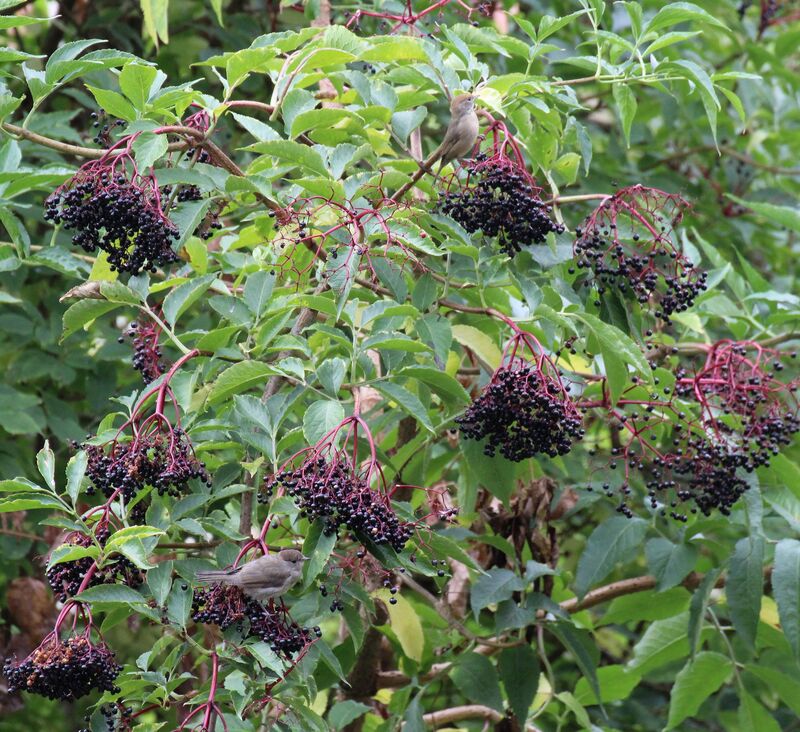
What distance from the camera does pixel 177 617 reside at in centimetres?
202

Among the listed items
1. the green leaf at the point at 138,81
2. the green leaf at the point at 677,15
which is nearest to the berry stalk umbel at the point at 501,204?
the green leaf at the point at 677,15

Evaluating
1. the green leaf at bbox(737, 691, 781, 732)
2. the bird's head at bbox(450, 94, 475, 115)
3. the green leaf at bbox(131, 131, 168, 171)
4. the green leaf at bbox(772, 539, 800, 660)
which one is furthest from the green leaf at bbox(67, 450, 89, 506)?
the green leaf at bbox(737, 691, 781, 732)

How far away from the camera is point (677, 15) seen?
2.49 m

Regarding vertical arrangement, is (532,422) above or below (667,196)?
below

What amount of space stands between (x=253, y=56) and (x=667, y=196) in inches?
37.0

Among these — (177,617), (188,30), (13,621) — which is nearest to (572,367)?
(177,617)

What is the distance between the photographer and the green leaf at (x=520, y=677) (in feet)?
9.10

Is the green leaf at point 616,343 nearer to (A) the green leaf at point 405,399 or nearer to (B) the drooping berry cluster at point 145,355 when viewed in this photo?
(A) the green leaf at point 405,399

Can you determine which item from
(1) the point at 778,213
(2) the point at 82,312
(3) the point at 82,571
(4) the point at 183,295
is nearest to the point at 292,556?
(3) the point at 82,571

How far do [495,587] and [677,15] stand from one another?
4.52 feet

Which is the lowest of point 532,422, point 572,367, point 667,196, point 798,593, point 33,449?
point 33,449

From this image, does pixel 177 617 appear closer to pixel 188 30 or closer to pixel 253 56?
pixel 253 56

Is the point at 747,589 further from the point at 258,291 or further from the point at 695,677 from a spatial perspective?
the point at 258,291

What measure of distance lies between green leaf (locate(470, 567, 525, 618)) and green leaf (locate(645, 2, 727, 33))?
131cm
